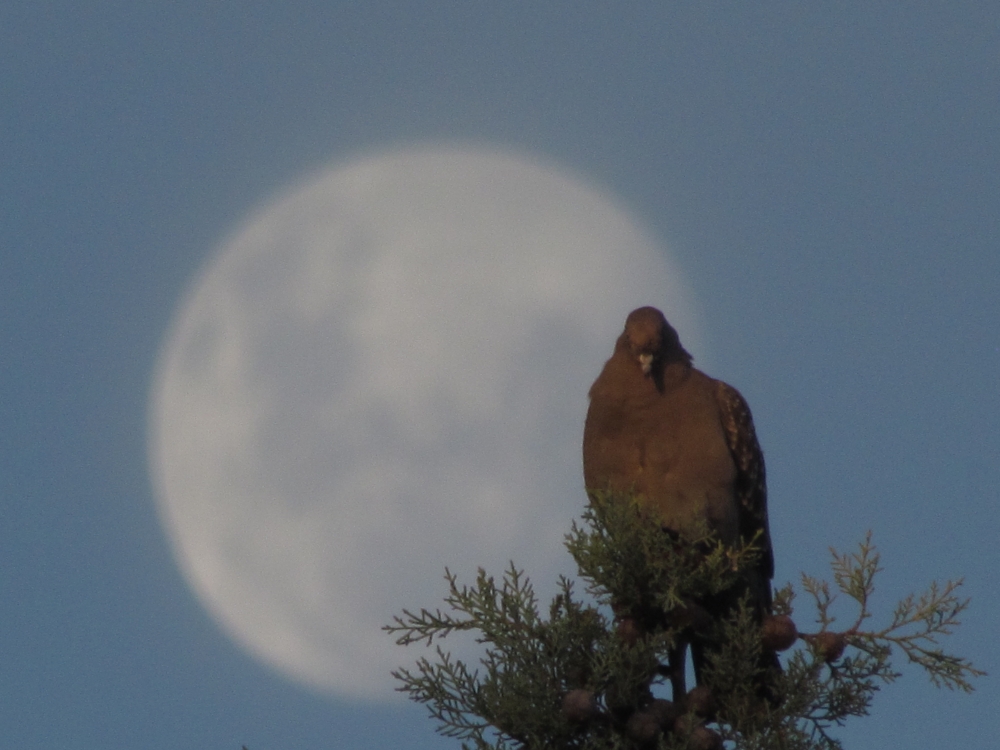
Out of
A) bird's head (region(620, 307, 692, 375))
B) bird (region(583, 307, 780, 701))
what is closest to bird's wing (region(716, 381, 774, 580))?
bird (region(583, 307, 780, 701))

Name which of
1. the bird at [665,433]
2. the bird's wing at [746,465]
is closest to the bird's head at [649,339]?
the bird at [665,433]

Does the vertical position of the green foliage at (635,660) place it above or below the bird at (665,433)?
below

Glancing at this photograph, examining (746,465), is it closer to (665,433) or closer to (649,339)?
(665,433)

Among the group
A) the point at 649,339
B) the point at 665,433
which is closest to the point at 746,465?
the point at 665,433

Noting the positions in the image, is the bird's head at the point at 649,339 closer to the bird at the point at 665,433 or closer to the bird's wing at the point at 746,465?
the bird at the point at 665,433

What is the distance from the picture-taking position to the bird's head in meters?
7.21

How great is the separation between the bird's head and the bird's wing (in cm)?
40

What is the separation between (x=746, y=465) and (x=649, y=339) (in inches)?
39.5

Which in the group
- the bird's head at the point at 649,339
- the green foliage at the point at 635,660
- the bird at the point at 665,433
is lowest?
the green foliage at the point at 635,660

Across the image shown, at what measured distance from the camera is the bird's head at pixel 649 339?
721 cm

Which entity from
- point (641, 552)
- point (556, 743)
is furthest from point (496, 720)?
point (641, 552)

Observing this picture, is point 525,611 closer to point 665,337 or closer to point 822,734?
point 822,734

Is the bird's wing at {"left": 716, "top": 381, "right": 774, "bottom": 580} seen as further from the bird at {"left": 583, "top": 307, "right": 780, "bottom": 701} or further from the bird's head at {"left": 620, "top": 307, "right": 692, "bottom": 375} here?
the bird's head at {"left": 620, "top": 307, "right": 692, "bottom": 375}

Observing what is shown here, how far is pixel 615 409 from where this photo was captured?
24.0 ft
